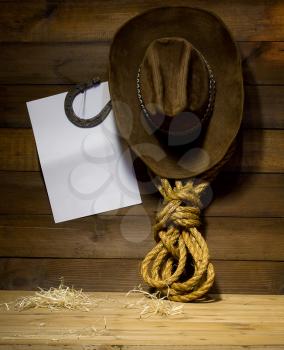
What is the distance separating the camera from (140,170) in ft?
4.57

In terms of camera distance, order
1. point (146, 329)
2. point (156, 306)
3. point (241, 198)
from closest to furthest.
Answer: point (146, 329) → point (156, 306) → point (241, 198)

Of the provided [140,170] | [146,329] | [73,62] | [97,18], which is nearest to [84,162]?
[140,170]

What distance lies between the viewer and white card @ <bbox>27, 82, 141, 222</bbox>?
55.0 inches

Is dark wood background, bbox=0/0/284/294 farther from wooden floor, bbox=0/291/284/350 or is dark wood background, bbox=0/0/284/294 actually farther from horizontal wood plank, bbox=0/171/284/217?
wooden floor, bbox=0/291/284/350

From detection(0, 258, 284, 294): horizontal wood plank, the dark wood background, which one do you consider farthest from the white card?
detection(0, 258, 284, 294): horizontal wood plank

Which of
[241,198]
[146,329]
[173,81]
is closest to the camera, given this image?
[146,329]

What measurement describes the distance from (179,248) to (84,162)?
368 millimetres

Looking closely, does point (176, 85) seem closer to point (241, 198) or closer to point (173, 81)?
point (173, 81)

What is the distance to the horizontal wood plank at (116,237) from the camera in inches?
54.4

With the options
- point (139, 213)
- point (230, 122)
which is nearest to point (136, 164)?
point (139, 213)

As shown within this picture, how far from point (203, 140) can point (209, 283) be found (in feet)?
1.12

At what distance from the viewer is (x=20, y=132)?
56.2 inches

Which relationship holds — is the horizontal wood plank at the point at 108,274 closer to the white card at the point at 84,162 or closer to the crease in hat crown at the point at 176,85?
the white card at the point at 84,162

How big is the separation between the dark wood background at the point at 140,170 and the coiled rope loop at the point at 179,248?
0.14 metres
